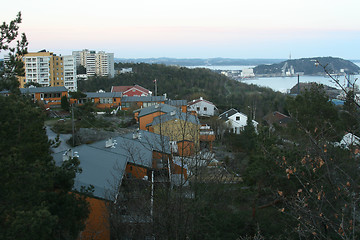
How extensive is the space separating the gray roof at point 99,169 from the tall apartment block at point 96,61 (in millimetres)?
43166

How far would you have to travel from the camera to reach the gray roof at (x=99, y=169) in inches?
208

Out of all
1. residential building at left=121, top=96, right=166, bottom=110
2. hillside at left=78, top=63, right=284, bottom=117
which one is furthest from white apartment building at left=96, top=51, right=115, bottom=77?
residential building at left=121, top=96, right=166, bottom=110

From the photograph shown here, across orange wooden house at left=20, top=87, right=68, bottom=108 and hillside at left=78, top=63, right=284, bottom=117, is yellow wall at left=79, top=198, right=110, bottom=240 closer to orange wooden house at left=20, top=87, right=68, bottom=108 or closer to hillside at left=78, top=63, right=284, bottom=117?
orange wooden house at left=20, top=87, right=68, bottom=108

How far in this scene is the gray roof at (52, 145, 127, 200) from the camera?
5273mm

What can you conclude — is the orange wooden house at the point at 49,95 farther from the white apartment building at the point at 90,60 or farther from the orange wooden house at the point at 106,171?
the white apartment building at the point at 90,60

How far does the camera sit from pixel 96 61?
169ft

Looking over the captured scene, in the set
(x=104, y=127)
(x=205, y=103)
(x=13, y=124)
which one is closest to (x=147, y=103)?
(x=205, y=103)

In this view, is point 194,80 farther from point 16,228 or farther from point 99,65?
point 16,228

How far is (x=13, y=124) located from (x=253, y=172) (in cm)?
400

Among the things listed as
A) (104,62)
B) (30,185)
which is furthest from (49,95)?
(104,62)

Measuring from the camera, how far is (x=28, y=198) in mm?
3545

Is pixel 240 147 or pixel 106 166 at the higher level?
pixel 106 166

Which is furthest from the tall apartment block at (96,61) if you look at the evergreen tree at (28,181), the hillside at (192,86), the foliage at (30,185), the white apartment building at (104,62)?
the foliage at (30,185)

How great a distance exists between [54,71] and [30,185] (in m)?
29.9
